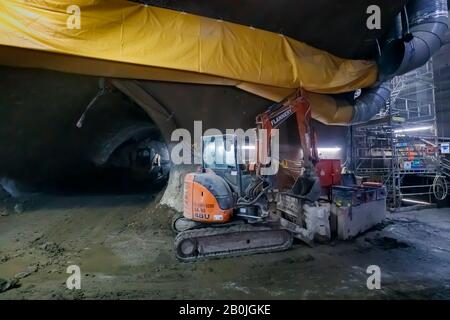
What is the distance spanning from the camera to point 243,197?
16.7 ft

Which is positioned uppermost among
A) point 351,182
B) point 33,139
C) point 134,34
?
point 134,34

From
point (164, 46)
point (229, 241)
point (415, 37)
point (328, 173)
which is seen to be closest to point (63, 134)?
point (164, 46)

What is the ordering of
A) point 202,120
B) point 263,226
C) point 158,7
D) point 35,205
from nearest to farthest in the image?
1. point 263,226
2. point 158,7
3. point 202,120
4. point 35,205

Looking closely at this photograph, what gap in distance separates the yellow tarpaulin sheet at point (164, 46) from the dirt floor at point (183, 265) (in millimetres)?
3395

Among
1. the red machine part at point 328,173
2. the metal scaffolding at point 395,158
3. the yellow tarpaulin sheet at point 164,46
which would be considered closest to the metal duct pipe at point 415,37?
the yellow tarpaulin sheet at point 164,46

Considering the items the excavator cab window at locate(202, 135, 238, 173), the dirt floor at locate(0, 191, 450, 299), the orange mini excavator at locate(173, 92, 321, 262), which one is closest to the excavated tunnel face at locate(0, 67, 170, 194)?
the dirt floor at locate(0, 191, 450, 299)

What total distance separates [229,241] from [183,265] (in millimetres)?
896

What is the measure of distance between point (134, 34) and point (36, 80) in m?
3.47

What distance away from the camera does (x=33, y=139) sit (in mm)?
8875

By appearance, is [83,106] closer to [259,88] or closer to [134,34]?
[134,34]

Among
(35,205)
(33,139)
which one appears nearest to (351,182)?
(35,205)

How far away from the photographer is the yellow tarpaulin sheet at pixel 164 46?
4512 millimetres

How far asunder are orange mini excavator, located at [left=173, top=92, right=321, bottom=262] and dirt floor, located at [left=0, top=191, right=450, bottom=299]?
313mm

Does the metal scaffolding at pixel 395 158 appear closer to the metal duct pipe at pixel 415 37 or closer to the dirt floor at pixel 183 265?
the metal duct pipe at pixel 415 37
